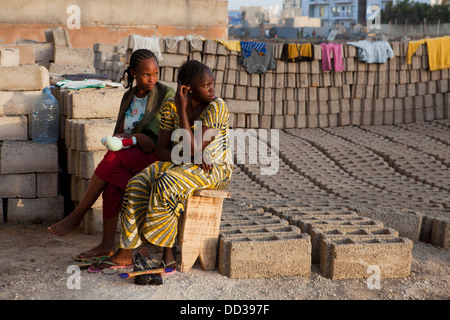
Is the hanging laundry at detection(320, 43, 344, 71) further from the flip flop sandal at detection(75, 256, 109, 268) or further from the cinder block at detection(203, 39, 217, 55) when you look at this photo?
the flip flop sandal at detection(75, 256, 109, 268)

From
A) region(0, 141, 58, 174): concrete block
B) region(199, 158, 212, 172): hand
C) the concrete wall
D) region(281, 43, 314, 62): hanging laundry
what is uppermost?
the concrete wall

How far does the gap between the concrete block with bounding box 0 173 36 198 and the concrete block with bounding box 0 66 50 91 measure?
3.21 ft

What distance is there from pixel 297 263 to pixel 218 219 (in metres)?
0.64

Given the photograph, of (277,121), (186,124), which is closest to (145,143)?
(186,124)

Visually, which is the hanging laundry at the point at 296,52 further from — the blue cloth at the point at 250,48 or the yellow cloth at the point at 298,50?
the blue cloth at the point at 250,48

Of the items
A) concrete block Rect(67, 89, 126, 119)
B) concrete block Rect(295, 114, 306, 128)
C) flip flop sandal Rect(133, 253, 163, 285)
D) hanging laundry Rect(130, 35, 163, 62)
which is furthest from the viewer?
concrete block Rect(295, 114, 306, 128)

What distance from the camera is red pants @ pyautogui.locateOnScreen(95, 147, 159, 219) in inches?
172

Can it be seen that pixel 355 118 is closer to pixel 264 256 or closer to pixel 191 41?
pixel 191 41

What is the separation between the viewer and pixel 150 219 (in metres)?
3.94

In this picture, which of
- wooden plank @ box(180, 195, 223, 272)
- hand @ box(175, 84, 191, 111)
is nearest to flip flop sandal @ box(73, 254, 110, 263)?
wooden plank @ box(180, 195, 223, 272)

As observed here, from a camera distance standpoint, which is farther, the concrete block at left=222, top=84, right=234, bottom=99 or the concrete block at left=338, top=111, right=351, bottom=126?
the concrete block at left=338, top=111, right=351, bottom=126

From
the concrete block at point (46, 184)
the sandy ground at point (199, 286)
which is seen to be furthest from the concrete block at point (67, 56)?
the sandy ground at point (199, 286)

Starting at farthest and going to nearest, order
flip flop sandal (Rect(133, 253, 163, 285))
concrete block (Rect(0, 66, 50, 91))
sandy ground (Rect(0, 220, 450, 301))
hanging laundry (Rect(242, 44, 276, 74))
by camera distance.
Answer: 1. hanging laundry (Rect(242, 44, 276, 74))
2. concrete block (Rect(0, 66, 50, 91))
3. flip flop sandal (Rect(133, 253, 163, 285))
4. sandy ground (Rect(0, 220, 450, 301))

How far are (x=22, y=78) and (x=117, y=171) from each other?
2.49m
